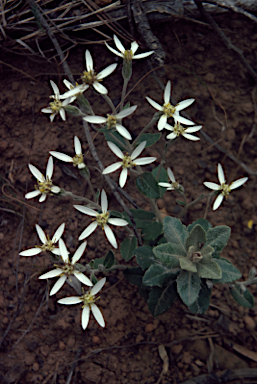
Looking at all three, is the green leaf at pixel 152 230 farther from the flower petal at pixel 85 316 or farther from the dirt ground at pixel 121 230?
the flower petal at pixel 85 316

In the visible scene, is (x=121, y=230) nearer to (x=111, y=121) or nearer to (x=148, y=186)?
(x=148, y=186)

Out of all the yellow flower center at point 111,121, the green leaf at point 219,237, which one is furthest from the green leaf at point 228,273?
the yellow flower center at point 111,121

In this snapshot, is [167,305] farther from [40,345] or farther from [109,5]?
[109,5]

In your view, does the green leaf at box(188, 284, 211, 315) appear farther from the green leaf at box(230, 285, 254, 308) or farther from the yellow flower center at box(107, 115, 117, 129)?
the yellow flower center at box(107, 115, 117, 129)

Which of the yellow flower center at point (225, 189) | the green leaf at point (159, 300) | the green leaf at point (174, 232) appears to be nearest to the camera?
the green leaf at point (174, 232)

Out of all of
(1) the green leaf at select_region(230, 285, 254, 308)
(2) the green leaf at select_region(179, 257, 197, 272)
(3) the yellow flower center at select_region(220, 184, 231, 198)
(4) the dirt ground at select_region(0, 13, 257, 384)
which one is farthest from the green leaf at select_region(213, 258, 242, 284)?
(4) the dirt ground at select_region(0, 13, 257, 384)

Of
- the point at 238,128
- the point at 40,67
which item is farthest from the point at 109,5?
the point at 238,128
